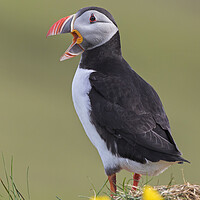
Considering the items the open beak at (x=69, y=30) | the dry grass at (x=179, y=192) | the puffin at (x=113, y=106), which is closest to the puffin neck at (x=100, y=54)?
the puffin at (x=113, y=106)

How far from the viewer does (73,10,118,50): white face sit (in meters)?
4.34

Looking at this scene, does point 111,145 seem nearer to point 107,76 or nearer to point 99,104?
point 99,104

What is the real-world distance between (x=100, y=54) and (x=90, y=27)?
28cm

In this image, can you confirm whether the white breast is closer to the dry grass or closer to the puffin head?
the puffin head

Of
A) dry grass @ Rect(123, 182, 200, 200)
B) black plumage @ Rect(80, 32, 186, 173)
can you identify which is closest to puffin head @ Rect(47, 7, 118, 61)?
black plumage @ Rect(80, 32, 186, 173)

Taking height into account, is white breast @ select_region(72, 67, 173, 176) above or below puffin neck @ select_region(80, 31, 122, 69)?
below

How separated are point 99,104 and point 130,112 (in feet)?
1.02

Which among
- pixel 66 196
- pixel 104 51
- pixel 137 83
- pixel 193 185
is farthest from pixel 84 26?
pixel 66 196

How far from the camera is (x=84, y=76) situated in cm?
425

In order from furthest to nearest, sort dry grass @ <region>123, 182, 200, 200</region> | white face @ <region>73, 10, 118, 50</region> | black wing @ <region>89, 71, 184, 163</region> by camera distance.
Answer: white face @ <region>73, 10, 118, 50</region>, black wing @ <region>89, 71, 184, 163</region>, dry grass @ <region>123, 182, 200, 200</region>

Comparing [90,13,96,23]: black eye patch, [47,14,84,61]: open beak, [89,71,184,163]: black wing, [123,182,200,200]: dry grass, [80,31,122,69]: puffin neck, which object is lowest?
[123,182,200,200]: dry grass

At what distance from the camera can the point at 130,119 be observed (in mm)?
3963

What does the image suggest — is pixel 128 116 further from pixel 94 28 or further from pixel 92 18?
pixel 92 18

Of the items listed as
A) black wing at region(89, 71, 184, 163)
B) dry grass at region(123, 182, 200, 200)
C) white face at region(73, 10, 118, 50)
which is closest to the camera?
dry grass at region(123, 182, 200, 200)
